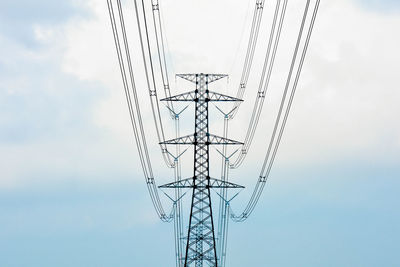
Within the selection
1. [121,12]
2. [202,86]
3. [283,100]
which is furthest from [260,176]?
[121,12]

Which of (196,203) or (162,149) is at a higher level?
(162,149)

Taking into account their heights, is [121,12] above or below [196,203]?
below

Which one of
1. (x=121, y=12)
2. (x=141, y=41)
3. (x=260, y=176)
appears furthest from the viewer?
(x=260, y=176)

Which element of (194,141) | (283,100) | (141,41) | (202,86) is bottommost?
(283,100)

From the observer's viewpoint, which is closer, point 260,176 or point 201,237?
point 260,176

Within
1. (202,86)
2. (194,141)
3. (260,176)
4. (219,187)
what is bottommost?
(260,176)

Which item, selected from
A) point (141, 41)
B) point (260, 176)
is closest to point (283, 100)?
point (141, 41)

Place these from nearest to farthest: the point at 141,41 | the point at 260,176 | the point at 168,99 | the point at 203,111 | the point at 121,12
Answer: the point at 121,12 < the point at 141,41 < the point at 260,176 < the point at 168,99 < the point at 203,111

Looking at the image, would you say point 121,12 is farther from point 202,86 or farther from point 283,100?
point 202,86

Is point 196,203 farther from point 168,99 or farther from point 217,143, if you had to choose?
point 168,99
